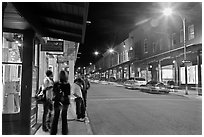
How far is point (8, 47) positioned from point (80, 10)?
2.67m

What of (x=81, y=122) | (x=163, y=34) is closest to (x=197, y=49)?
(x=163, y=34)

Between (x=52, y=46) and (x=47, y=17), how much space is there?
2.68 m

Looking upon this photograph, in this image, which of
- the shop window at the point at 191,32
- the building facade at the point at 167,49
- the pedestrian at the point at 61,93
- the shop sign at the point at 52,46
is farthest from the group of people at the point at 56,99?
the shop window at the point at 191,32

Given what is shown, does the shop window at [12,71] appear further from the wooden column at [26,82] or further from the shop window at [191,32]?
the shop window at [191,32]

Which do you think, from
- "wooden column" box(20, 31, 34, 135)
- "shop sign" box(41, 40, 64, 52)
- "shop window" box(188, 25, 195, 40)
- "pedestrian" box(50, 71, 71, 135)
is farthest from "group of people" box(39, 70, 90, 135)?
"shop window" box(188, 25, 195, 40)

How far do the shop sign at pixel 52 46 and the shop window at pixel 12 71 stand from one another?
191cm

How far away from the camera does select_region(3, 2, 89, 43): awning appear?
195 inches

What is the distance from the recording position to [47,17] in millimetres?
6320

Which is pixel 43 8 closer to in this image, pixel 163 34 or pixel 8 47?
pixel 8 47

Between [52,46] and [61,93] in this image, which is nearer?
[61,93]

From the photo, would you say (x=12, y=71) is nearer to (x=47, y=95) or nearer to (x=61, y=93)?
(x=47, y=95)

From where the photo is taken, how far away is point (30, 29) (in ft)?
20.2

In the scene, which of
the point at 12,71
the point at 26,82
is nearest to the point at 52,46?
the point at 12,71

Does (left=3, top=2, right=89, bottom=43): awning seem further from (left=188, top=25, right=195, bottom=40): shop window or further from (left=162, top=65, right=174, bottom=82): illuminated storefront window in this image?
(left=162, top=65, right=174, bottom=82): illuminated storefront window
